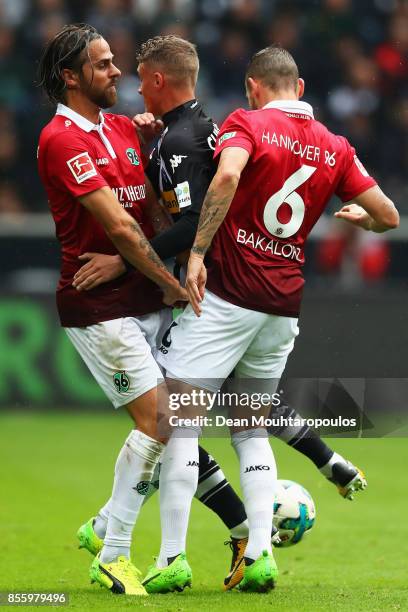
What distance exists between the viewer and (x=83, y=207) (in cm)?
511

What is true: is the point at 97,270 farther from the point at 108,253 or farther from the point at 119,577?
the point at 119,577

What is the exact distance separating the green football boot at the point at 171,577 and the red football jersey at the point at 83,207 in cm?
109

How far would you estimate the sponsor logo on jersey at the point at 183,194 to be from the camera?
5.06 m

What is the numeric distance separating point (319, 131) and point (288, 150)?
0.23 m

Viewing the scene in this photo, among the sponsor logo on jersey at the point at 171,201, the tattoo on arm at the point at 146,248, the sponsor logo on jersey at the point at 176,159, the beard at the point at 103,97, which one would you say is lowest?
the tattoo on arm at the point at 146,248

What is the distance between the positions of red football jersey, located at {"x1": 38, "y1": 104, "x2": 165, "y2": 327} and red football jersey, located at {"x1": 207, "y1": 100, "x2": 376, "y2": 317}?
15.4 inches

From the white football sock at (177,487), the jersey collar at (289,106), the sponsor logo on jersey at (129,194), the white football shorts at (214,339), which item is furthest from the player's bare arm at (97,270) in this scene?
the jersey collar at (289,106)

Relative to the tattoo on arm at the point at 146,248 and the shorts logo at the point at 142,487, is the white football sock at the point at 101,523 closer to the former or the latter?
the shorts logo at the point at 142,487

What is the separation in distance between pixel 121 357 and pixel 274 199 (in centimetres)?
94

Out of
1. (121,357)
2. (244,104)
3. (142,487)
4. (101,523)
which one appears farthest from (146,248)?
(244,104)

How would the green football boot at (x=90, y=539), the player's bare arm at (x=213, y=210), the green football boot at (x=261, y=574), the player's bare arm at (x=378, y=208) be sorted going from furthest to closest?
the green football boot at (x=90, y=539) → the player's bare arm at (x=378, y=208) → the green football boot at (x=261, y=574) → the player's bare arm at (x=213, y=210)

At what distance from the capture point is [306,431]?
19.5 feet

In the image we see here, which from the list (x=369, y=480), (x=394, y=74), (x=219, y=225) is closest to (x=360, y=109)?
(x=394, y=74)

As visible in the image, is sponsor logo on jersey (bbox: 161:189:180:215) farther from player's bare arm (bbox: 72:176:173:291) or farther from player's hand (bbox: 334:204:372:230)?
player's hand (bbox: 334:204:372:230)
